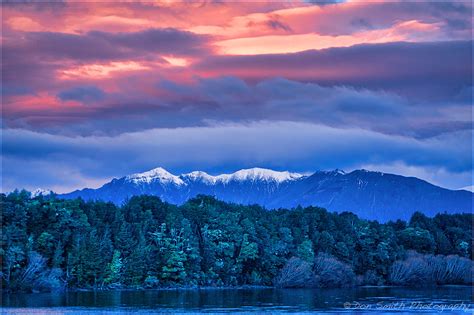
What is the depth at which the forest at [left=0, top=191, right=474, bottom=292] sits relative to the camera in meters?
144

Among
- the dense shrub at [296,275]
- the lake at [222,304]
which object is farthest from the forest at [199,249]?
the lake at [222,304]

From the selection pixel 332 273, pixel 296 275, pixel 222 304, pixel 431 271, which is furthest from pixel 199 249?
pixel 222 304

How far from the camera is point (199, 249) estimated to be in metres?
169

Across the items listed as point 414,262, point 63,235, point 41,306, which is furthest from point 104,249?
point 414,262

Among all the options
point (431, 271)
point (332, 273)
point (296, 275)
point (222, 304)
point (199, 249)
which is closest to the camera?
point (222, 304)

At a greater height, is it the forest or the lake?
the forest

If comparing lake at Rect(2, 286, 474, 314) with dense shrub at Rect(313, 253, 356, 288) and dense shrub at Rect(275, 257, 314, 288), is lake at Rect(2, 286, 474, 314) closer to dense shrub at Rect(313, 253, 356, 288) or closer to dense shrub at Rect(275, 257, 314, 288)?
dense shrub at Rect(275, 257, 314, 288)

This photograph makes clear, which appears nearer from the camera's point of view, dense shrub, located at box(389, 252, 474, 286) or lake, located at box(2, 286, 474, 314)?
lake, located at box(2, 286, 474, 314)

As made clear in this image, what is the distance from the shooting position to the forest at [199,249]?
14450 cm

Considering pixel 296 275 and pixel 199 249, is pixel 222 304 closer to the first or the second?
pixel 296 275

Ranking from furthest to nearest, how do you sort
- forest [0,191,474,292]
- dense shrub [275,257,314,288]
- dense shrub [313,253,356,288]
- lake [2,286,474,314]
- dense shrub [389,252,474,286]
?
dense shrub [389,252,474,286] → dense shrub [313,253,356,288] → dense shrub [275,257,314,288] → forest [0,191,474,292] → lake [2,286,474,314]

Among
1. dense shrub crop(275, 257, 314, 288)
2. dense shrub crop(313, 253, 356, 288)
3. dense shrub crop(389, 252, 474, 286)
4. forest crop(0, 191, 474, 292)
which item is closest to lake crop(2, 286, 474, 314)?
forest crop(0, 191, 474, 292)

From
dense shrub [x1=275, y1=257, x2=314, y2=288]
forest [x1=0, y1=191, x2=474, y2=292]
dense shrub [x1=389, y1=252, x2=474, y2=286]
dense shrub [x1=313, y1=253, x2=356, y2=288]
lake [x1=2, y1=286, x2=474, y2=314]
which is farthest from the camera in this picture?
dense shrub [x1=389, y1=252, x2=474, y2=286]

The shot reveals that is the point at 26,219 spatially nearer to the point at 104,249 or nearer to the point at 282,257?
the point at 104,249
